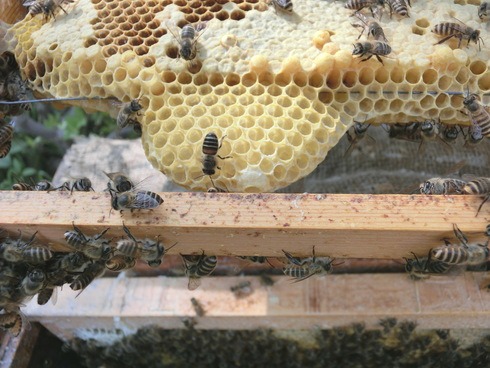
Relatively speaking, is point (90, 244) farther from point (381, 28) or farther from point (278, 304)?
point (381, 28)

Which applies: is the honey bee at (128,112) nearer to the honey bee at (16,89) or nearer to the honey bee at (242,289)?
the honey bee at (16,89)

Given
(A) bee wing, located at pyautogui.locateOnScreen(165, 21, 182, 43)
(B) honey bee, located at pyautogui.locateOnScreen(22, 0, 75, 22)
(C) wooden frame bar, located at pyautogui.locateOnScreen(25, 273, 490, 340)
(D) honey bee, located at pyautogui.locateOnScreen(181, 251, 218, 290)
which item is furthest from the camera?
(C) wooden frame bar, located at pyautogui.locateOnScreen(25, 273, 490, 340)

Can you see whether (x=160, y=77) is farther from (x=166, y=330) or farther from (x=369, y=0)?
(x=166, y=330)

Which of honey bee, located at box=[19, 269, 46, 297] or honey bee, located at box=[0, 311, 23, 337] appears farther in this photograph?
honey bee, located at box=[0, 311, 23, 337]

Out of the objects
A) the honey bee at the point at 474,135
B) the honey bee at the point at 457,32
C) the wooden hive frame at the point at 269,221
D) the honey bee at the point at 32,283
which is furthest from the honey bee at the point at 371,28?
the honey bee at the point at 32,283

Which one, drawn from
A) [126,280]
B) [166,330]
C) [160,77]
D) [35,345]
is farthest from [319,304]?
[35,345]

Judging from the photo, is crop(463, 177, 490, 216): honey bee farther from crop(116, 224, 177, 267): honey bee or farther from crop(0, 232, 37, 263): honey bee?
crop(0, 232, 37, 263): honey bee

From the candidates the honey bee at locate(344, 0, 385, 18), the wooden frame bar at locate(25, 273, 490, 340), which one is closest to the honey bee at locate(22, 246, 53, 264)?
the wooden frame bar at locate(25, 273, 490, 340)
